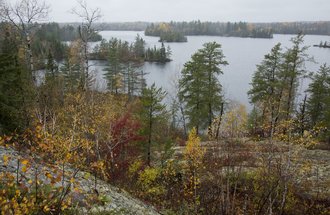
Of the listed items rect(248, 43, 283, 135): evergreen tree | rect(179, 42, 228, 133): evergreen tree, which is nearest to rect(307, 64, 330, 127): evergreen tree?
rect(248, 43, 283, 135): evergreen tree

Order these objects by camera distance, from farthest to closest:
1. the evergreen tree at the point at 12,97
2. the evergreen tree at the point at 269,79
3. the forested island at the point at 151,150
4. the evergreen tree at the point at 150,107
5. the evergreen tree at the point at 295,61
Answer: the evergreen tree at the point at 269,79, the evergreen tree at the point at 295,61, the evergreen tree at the point at 150,107, the evergreen tree at the point at 12,97, the forested island at the point at 151,150

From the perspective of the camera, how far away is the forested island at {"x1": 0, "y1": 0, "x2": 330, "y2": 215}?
27.5ft

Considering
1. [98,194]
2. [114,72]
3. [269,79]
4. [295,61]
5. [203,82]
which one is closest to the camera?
[98,194]

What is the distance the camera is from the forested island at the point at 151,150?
838 cm

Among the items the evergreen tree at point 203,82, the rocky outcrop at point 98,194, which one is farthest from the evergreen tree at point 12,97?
the evergreen tree at point 203,82

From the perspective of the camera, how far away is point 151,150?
22672 millimetres

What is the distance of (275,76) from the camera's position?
31.1m

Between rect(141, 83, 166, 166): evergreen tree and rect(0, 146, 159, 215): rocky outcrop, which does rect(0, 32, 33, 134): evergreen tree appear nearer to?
rect(0, 146, 159, 215): rocky outcrop

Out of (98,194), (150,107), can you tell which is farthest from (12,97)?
(98,194)

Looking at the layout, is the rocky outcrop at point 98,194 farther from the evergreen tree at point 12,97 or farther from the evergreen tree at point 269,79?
the evergreen tree at point 269,79

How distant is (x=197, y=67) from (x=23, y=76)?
16095mm

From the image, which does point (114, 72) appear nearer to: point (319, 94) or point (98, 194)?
point (319, 94)

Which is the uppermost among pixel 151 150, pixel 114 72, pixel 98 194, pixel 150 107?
pixel 150 107

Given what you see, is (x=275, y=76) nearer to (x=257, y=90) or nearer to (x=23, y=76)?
(x=257, y=90)
